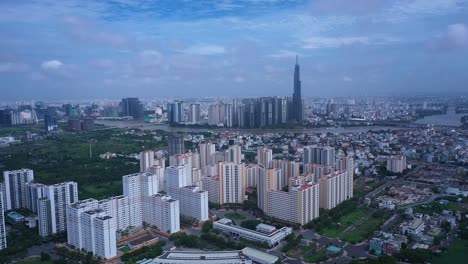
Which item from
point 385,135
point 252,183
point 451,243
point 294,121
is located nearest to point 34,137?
point 252,183

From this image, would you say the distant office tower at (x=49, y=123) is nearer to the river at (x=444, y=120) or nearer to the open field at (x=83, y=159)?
the open field at (x=83, y=159)

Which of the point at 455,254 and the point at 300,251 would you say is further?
the point at 300,251

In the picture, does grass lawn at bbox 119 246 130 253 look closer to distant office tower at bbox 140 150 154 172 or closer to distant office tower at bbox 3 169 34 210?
A: distant office tower at bbox 3 169 34 210

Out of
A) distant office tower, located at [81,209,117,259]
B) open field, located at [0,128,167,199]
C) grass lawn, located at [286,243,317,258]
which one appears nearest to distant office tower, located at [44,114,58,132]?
open field, located at [0,128,167,199]

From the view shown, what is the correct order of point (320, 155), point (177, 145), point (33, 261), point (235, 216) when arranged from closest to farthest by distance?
point (33, 261) < point (235, 216) < point (320, 155) < point (177, 145)

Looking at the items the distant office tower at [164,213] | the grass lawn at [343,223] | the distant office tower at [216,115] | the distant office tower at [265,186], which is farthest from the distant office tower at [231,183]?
the distant office tower at [216,115]

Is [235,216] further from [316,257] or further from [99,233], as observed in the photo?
[99,233]

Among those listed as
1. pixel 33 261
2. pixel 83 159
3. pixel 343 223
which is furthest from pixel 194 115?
pixel 33 261
